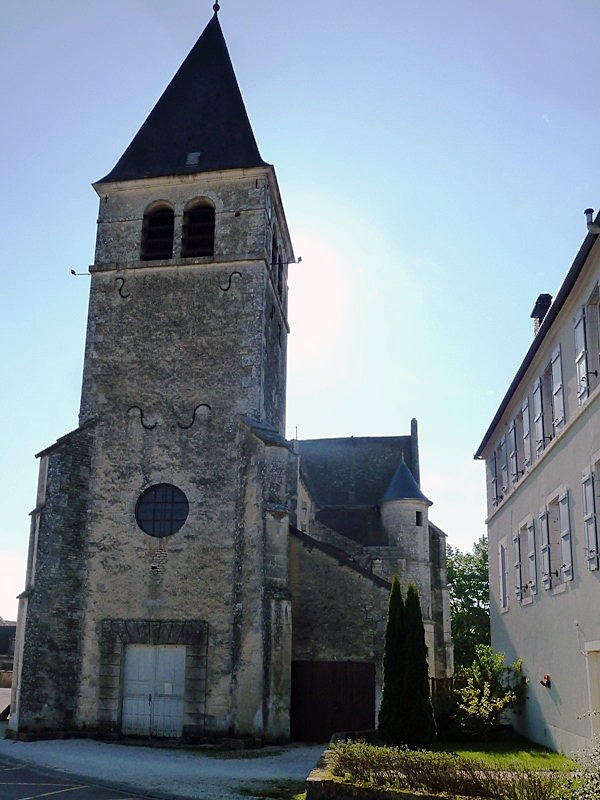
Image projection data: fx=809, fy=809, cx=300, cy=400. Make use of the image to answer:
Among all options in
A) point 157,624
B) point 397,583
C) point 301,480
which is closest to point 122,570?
point 157,624

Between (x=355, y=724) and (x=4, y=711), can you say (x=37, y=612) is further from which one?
(x=355, y=724)

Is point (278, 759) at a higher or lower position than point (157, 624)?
lower

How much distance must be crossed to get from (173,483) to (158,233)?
22.1 feet

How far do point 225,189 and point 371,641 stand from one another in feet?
38.3

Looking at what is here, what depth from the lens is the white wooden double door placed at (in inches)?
675

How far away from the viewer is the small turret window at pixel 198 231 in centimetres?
2053

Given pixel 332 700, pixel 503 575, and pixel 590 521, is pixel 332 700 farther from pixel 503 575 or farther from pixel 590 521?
pixel 590 521

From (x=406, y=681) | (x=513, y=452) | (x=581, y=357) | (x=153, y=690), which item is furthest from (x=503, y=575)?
(x=581, y=357)

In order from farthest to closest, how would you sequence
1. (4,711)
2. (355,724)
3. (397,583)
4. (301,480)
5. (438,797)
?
(301,480) < (4,711) < (355,724) < (397,583) < (438,797)

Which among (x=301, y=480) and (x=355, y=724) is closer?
(x=355, y=724)

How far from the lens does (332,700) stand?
16922 millimetres

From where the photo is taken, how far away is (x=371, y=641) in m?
17.2

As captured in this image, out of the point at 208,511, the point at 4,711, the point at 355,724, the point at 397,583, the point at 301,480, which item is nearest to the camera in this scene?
the point at 397,583

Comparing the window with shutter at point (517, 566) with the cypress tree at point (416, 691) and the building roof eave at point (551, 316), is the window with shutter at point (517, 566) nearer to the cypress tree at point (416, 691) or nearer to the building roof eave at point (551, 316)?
the building roof eave at point (551, 316)
